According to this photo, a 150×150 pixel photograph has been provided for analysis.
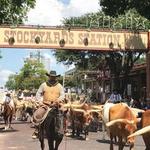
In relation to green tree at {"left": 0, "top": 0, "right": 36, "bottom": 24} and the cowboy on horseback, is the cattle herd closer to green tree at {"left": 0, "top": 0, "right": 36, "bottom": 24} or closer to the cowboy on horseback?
the cowboy on horseback

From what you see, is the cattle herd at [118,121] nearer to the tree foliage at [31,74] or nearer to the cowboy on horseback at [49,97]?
the cowboy on horseback at [49,97]

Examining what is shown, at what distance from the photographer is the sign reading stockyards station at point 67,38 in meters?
32.0

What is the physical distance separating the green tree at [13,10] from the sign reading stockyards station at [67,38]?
0.93m

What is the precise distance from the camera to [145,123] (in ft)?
34.4

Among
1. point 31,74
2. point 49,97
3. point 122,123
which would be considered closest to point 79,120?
point 49,97

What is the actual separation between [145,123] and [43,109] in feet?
12.3

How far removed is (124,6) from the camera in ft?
111

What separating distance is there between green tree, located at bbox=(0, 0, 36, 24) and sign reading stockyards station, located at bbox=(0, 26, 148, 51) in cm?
93

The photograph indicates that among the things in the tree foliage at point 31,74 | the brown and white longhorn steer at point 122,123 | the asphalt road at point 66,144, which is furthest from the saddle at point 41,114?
the tree foliage at point 31,74

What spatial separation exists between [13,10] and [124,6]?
640 centimetres

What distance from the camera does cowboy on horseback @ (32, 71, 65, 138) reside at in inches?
533

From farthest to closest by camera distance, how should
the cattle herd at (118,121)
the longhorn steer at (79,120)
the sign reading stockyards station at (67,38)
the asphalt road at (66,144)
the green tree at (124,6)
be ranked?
the sign reading stockyards station at (67,38), the green tree at (124,6), the longhorn steer at (79,120), the asphalt road at (66,144), the cattle herd at (118,121)

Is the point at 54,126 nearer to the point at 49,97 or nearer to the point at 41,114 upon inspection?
the point at 41,114

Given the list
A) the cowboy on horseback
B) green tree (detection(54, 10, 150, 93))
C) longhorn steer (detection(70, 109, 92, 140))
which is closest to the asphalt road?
longhorn steer (detection(70, 109, 92, 140))
